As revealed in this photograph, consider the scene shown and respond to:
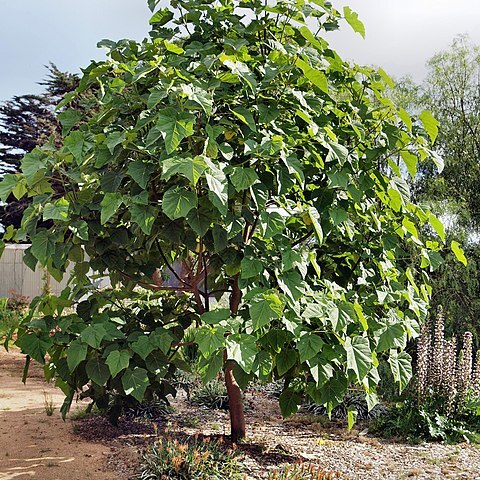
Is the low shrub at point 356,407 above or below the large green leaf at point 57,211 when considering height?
below

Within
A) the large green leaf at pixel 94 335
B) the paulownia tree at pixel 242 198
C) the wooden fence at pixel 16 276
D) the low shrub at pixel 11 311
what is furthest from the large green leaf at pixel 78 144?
the wooden fence at pixel 16 276

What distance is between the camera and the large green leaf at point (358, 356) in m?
2.42

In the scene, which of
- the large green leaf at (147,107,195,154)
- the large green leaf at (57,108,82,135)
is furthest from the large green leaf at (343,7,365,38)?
the large green leaf at (57,108,82,135)

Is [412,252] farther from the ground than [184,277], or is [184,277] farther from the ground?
[412,252]

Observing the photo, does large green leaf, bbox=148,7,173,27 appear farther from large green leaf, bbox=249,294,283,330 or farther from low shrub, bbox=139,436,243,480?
low shrub, bbox=139,436,243,480

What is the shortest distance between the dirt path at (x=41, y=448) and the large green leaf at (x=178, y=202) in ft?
5.92

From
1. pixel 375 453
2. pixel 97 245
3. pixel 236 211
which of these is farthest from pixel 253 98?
pixel 375 453

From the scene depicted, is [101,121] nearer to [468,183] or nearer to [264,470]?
[264,470]

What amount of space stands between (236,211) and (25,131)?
70.9 feet

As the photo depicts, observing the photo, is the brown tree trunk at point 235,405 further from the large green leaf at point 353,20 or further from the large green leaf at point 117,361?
the large green leaf at point 353,20

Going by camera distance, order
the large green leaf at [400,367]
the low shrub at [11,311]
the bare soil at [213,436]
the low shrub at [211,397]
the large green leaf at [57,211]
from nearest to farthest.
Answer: the large green leaf at [57,211] → the large green leaf at [400,367] → the bare soil at [213,436] → the low shrub at [211,397] → the low shrub at [11,311]

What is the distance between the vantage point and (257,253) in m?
2.54

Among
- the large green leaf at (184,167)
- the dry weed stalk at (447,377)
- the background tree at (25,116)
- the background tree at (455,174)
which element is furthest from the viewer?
the background tree at (25,116)

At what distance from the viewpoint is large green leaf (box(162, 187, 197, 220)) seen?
2100 mm
